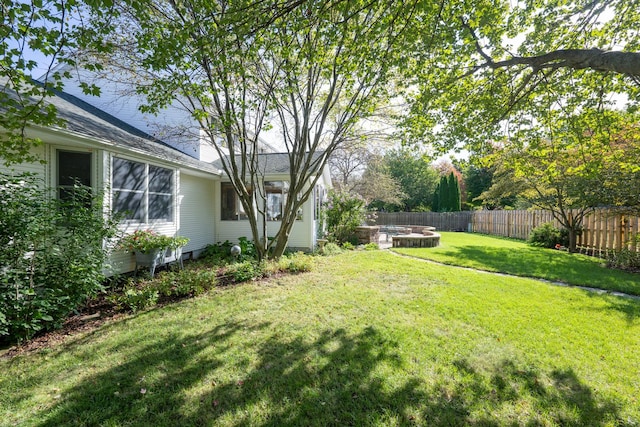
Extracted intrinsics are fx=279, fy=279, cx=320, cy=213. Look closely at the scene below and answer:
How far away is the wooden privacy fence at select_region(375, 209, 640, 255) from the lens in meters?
9.07

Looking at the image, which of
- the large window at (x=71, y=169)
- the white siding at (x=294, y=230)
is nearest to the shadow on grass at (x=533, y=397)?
the large window at (x=71, y=169)

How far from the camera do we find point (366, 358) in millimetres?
3277

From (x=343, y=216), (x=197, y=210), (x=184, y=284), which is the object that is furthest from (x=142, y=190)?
(x=343, y=216)

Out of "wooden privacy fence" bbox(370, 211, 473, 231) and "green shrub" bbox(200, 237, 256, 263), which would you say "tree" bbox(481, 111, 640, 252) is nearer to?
"green shrub" bbox(200, 237, 256, 263)

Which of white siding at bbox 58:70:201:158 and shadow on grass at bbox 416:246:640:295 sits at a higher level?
white siding at bbox 58:70:201:158

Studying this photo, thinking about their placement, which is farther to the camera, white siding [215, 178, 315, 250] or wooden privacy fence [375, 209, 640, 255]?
white siding [215, 178, 315, 250]

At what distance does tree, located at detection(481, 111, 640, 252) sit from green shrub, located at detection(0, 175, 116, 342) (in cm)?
830

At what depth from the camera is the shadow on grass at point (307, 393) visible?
2.38 meters

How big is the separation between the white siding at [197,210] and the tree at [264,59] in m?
2.29

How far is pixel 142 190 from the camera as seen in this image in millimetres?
7508

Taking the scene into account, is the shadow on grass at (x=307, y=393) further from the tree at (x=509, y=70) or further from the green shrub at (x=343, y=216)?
the green shrub at (x=343, y=216)

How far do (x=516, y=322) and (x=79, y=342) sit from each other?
20.8ft

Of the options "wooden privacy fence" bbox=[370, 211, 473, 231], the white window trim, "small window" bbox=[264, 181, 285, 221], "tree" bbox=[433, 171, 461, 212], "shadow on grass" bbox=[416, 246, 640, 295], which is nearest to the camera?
"shadow on grass" bbox=[416, 246, 640, 295]

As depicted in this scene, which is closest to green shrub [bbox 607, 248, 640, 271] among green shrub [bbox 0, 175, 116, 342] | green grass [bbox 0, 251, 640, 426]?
green grass [bbox 0, 251, 640, 426]
